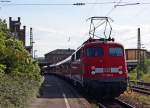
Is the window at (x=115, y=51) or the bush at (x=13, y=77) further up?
the window at (x=115, y=51)

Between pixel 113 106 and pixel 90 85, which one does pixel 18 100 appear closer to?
pixel 113 106

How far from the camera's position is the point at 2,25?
89.8 ft

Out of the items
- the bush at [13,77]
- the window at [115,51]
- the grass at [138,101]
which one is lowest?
the grass at [138,101]

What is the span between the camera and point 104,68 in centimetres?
2927

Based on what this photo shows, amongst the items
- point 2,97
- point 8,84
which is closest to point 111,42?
point 8,84

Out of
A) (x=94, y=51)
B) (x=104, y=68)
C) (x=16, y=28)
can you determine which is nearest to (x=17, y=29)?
(x=16, y=28)

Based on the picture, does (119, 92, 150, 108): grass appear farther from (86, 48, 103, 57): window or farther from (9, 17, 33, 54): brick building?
(9, 17, 33, 54): brick building

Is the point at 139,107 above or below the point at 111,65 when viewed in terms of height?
below

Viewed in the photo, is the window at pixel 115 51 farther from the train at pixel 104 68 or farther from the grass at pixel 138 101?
the grass at pixel 138 101

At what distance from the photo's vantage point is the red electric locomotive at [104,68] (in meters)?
28.9

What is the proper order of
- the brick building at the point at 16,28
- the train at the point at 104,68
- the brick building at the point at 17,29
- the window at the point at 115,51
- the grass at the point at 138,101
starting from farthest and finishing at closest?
1. the brick building at the point at 17,29
2. the brick building at the point at 16,28
3. the window at the point at 115,51
4. the train at the point at 104,68
5. the grass at the point at 138,101

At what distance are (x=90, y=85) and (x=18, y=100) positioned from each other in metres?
11.6

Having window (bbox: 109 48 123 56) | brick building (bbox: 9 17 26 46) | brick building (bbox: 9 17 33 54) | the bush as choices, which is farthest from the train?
brick building (bbox: 9 17 33 54)

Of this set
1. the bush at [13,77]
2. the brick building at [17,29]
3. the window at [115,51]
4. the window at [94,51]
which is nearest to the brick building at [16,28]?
the brick building at [17,29]
